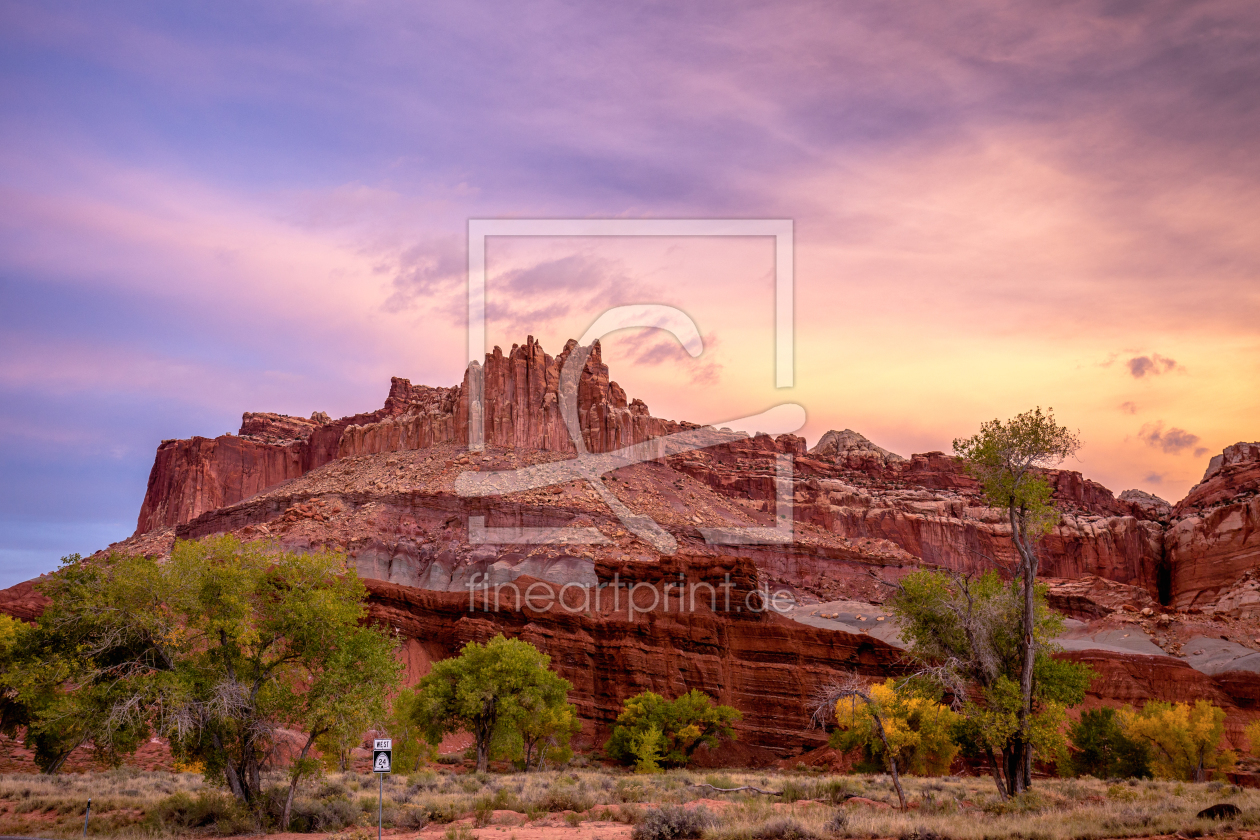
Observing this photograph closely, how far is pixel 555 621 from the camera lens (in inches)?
2603

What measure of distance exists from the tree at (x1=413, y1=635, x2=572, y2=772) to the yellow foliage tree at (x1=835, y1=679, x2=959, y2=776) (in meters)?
15.4

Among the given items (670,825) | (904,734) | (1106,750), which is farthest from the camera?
(1106,750)

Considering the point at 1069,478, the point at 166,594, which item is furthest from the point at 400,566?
the point at 1069,478

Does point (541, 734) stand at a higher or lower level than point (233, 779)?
lower

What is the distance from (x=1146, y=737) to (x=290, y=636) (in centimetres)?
4392

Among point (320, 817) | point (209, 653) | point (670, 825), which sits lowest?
point (320, 817)

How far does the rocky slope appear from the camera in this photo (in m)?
63.5

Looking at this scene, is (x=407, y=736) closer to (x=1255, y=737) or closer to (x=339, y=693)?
(x=339, y=693)

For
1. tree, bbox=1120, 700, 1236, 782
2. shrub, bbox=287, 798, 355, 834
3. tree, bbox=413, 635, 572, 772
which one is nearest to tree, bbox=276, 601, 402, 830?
shrub, bbox=287, 798, 355, 834

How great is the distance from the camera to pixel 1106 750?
48.5m

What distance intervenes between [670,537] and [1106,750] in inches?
1858

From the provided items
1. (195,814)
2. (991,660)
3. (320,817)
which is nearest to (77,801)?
(195,814)

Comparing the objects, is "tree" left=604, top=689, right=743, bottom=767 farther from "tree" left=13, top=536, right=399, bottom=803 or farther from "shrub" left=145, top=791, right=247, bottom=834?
"tree" left=13, top=536, right=399, bottom=803

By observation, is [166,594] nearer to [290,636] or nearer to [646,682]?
[290,636]
